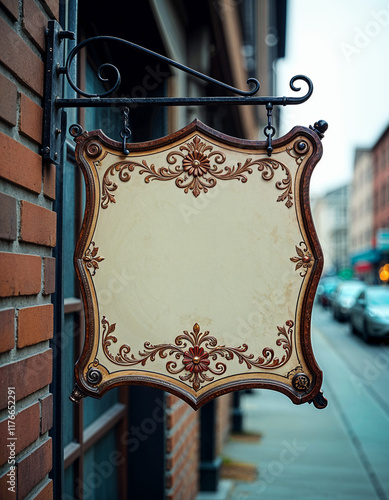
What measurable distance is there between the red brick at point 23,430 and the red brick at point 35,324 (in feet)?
0.65

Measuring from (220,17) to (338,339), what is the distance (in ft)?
48.7

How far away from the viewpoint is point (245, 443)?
707 cm

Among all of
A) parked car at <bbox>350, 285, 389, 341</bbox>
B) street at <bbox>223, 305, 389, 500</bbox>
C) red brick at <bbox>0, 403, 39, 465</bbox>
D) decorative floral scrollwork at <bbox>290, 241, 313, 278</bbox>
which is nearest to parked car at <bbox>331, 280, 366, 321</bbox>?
parked car at <bbox>350, 285, 389, 341</bbox>

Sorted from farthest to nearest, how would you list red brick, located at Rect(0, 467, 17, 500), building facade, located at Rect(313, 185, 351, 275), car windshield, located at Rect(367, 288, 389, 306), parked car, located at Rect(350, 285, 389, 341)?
building facade, located at Rect(313, 185, 351, 275)
car windshield, located at Rect(367, 288, 389, 306)
parked car, located at Rect(350, 285, 389, 341)
red brick, located at Rect(0, 467, 17, 500)

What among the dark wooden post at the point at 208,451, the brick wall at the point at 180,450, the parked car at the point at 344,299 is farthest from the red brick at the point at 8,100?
A: the parked car at the point at 344,299

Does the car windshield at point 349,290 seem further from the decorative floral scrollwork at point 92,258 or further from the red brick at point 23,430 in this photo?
the red brick at point 23,430

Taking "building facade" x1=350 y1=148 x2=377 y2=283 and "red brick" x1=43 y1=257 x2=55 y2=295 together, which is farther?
"building facade" x1=350 y1=148 x2=377 y2=283

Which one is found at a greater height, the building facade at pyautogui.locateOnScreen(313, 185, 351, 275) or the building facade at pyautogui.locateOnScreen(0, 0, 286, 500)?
the building facade at pyautogui.locateOnScreen(313, 185, 351, 275)

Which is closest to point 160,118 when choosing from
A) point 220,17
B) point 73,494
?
point 220,17

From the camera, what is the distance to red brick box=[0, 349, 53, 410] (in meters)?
1.47

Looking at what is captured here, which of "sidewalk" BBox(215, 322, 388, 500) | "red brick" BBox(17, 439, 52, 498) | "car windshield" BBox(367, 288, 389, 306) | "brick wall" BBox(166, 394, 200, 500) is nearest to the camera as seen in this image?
"red brick" BBox(17, 439, 52, 498)

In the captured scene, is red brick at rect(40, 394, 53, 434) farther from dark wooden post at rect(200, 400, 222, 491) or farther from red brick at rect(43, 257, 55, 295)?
dark wooden post at rect(200, 400, 222, 491)

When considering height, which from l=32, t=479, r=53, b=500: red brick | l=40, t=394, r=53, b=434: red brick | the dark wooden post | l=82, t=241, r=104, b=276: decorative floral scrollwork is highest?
l=82, t=241, r=104, b=276: decorative floral scrollwork

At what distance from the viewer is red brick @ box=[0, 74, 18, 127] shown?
4.79 ft
